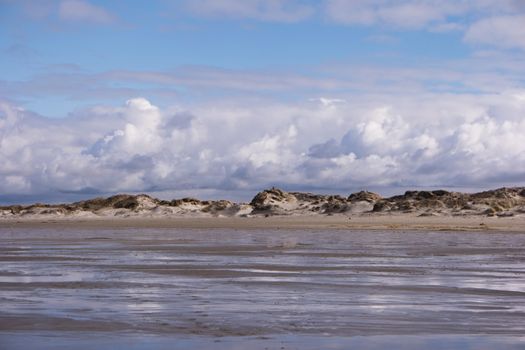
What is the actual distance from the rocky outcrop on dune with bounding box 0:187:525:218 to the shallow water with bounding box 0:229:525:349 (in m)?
39.4

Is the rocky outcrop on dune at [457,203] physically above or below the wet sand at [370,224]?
above

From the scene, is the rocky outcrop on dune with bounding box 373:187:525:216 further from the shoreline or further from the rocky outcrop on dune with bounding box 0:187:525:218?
the shoreline

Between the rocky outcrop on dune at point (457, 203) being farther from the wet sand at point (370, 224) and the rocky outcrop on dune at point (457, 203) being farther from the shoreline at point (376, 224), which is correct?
the shoreline at point (376, 224)

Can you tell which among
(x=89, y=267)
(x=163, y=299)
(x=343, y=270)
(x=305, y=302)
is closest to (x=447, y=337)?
(x=305, y=302)

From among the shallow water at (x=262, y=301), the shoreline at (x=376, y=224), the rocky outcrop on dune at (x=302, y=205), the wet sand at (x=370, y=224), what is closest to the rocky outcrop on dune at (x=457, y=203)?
the rocky outcrop on dune at (x=302, y=205)

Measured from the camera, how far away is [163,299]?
40.8 feet

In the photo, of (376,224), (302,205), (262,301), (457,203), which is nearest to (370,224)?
(376,224)

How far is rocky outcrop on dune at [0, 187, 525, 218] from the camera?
61509 millimetres

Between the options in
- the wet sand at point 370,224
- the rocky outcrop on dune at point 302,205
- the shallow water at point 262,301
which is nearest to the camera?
the shallow water at point 262,301

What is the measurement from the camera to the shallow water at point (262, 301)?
359 inches

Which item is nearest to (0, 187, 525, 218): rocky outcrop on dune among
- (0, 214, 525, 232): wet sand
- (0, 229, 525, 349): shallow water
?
(0, 214, 525, 232): wet sand

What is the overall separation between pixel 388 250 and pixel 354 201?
142 feet

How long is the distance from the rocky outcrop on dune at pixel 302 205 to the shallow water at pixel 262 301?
1550 inches

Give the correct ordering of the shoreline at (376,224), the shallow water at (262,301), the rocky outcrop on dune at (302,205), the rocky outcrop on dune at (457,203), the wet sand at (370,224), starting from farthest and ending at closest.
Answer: the rocky outcrop on dune at (302,205) < the rocky outcrop on dune at (457,203) < the wet sand at (370,224) < the shoreline at (376,224) < the shallow water at (262,301)
